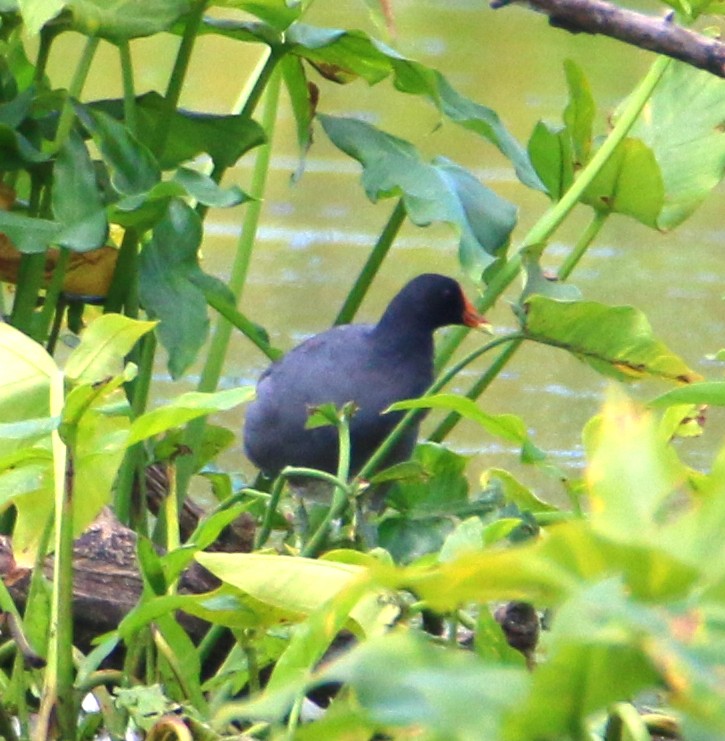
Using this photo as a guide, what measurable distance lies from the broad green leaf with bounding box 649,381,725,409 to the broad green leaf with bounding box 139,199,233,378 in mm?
465

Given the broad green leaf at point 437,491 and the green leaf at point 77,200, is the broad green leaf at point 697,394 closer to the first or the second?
the broad green leaf at point 437,491

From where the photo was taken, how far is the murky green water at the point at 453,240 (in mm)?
2600

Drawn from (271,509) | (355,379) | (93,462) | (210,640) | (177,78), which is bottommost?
(355,379)

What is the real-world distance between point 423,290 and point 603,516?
5.38 feet

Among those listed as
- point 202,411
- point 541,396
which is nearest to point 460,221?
point 202,411

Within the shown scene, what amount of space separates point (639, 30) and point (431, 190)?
341mm

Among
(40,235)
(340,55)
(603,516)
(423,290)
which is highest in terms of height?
(603,516)

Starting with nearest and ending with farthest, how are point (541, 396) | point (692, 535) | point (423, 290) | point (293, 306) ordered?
point (692, 535) → point (423, 290) → point (541, 396) → point (293, 306)

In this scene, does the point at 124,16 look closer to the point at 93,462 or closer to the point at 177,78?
Answer: the point at 177,78

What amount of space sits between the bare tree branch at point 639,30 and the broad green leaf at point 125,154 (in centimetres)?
34

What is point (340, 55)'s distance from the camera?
4.56 feet

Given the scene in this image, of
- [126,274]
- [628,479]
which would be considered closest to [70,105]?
[126,274]

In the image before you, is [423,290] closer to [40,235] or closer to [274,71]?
[274,71]

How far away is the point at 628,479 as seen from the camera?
399 millimetres
